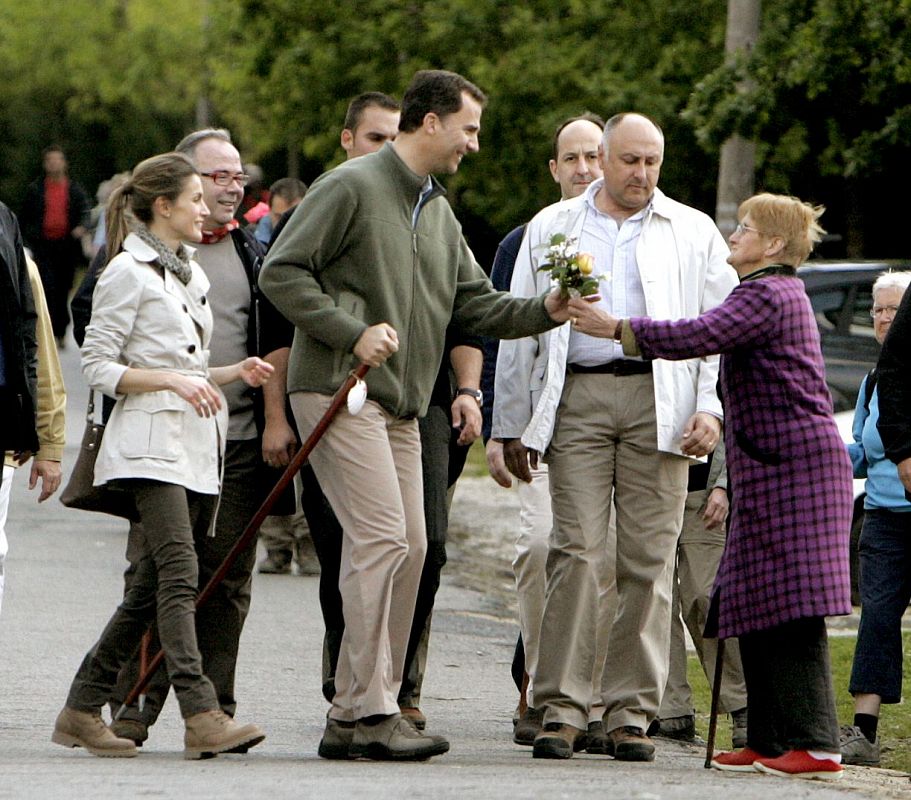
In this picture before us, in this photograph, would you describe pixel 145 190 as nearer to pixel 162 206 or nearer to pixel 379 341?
pixel 162 206

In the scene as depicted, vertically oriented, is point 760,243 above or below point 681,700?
above

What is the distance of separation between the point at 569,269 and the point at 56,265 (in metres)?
18.3

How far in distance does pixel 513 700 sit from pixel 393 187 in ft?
9.01

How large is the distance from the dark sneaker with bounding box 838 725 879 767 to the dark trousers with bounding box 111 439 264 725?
2.20 m

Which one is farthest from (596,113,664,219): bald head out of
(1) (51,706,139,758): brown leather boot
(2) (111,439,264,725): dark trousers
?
(1) (51,706,139,758): brown leather boot

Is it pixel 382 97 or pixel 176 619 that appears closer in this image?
pixel 176 619

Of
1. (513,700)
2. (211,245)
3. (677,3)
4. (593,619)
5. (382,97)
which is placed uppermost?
(677,3)

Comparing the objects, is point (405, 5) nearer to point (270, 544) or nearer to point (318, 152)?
point (318, 152)

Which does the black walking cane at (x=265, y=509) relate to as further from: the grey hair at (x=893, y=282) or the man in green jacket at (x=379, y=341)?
the grey hair at (x=893, y=282)

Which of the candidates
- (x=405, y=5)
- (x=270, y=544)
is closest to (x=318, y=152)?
(x=405, y=5)

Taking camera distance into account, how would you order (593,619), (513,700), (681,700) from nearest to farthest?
(593,619) → (681,700) → (513,700)

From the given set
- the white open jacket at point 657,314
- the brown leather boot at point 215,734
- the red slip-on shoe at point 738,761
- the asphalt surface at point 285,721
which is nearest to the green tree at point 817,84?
the asphalt surface at point 285,721

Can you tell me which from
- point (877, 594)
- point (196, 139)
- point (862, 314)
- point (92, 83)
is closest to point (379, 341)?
point (196, 139)

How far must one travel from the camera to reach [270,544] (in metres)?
11.5
